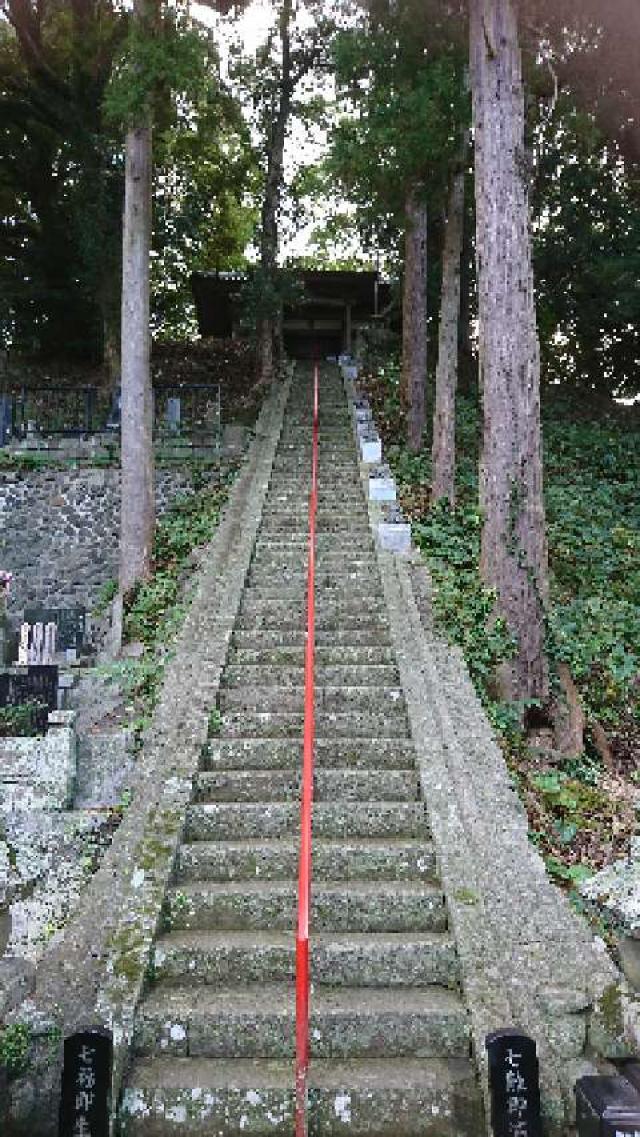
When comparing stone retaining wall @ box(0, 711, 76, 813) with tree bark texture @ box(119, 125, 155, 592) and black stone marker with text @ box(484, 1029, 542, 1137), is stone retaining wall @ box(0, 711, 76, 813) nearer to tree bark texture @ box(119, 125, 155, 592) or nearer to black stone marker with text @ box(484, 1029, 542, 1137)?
tree bark texture @ box(119, 125, 155, 592)

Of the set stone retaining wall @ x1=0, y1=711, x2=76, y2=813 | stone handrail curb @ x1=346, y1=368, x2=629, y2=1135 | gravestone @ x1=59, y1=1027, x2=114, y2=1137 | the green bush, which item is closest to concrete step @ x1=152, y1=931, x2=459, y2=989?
stone handrail curb @ x1=346, y1=368, x2=629, y2=1135

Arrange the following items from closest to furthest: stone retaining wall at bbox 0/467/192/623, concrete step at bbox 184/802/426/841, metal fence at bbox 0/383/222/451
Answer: concrete step at bbox 184/802/426/841
stone retaining wall at bbox 0/467/192/623
metal fence at bbox 0/383/222/451

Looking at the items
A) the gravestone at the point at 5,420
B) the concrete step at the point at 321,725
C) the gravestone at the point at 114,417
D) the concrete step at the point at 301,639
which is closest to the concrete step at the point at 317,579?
the concrete step at the point at 301,639

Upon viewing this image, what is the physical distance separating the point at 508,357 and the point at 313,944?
4823 millimetres

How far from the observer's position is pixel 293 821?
4.82m

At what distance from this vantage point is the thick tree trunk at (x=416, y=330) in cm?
1391

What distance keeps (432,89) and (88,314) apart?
13027 mm

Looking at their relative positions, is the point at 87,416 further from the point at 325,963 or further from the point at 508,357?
the point at 325,963

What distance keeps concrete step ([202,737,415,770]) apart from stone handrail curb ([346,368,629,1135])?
0.17m

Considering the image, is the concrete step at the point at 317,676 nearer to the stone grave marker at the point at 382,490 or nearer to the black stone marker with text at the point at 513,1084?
the black stone marker with text at the point at 513,1084

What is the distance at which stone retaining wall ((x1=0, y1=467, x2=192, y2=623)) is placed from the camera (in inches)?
488

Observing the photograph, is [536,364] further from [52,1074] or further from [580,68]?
[580,68]

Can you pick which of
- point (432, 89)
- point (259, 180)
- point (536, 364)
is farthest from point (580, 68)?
point (259, 180)

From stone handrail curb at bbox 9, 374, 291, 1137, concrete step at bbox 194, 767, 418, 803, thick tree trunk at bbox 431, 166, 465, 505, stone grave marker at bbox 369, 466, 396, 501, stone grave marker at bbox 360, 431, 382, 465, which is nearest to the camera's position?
stone handrail curb at bbox 9, 374, 291, 1137
